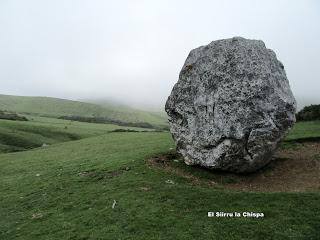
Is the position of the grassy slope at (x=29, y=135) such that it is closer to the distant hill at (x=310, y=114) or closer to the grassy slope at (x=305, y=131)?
the grassy slope at (x=305, y=131)

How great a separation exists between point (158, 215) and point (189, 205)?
193cm

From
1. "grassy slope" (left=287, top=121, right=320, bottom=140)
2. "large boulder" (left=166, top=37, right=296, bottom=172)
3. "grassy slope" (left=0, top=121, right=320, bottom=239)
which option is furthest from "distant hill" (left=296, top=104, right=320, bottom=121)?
"grassy slope" (left=0, top=121, right=320, bottom=239)

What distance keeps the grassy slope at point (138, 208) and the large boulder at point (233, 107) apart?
2.83 metres

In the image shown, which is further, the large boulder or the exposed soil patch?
the large boulder

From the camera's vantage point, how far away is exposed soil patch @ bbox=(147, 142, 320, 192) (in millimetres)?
24530

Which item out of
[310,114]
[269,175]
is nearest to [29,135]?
[310,114]

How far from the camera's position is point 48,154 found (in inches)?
1790

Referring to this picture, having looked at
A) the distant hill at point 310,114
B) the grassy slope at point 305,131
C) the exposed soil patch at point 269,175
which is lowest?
the exposed soil patch at point 269,175

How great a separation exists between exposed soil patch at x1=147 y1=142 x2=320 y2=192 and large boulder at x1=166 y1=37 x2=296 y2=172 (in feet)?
2.35

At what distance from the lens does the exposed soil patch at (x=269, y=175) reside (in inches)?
966

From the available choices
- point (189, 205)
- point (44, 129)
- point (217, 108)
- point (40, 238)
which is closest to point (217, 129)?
point (217, 108)

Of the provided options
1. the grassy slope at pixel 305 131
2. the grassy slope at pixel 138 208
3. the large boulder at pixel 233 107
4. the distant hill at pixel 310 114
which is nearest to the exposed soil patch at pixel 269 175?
the large boulder at pixel 233 107

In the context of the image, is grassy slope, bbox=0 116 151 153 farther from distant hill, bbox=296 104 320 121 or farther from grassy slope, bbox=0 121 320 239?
distant hill, bbox=296 104 320 121

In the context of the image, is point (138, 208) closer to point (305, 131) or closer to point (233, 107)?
point (233, 107)
